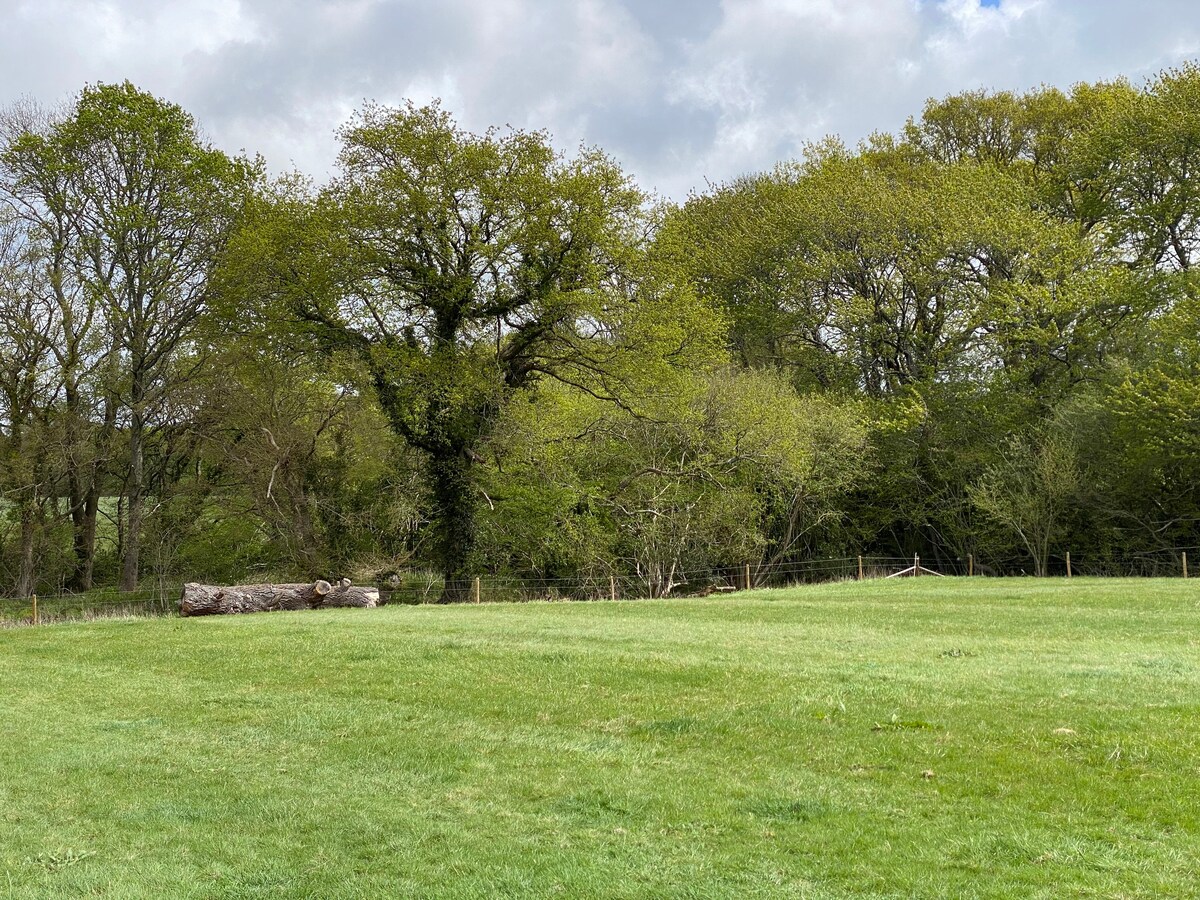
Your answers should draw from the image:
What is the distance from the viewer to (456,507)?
28.6 metres

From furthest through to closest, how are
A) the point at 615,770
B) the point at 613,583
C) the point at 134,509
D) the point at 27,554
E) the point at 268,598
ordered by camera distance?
the point at 134,509
the point at 27,554
the point at 613,583
the point at 268,598
the point at 615,770

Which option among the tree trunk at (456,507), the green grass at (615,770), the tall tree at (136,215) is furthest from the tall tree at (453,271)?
the green grass at (615,770)

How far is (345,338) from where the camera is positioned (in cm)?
2797

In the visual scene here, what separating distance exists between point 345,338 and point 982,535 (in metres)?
25.6

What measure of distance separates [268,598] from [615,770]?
59.6ft

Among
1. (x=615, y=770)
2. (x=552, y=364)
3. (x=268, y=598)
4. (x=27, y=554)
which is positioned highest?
(x=552, y=364)

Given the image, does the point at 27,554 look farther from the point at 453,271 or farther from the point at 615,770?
the point at 615,770

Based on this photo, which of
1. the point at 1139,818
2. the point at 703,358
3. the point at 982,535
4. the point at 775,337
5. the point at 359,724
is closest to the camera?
the point at 1139,818

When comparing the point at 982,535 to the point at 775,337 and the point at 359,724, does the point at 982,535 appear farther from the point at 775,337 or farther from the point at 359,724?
the point at 359,724

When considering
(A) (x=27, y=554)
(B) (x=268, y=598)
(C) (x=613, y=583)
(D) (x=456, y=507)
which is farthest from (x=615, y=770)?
(A) (x=27, y=554)

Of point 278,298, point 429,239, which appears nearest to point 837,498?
point 429,239

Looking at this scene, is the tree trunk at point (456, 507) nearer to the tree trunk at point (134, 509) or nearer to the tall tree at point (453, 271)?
the tall tree at point (453, 271)

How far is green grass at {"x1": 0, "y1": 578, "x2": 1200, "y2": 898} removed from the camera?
506 centimetres

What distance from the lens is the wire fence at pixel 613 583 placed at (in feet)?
87.6
